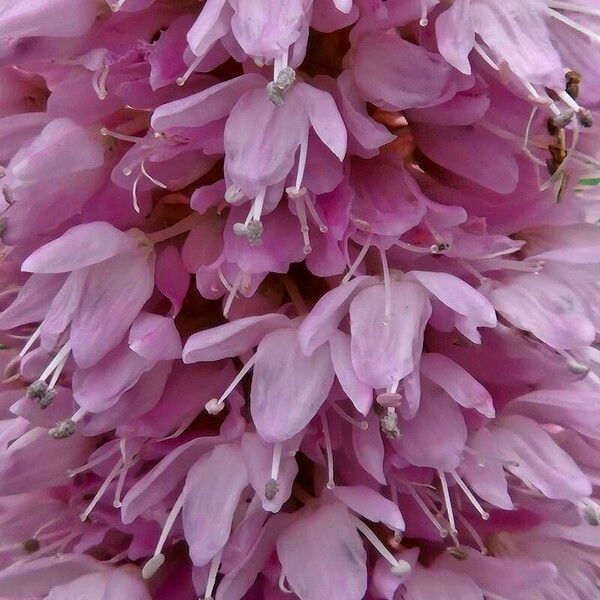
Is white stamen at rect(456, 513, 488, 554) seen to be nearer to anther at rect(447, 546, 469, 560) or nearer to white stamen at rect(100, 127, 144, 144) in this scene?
anther at rect(447, 546, 469, 560)

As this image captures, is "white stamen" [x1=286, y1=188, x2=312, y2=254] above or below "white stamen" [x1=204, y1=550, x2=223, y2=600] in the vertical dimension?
above

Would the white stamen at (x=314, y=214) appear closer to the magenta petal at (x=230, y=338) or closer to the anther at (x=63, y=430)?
the magenta petal at (x=230, y=338)

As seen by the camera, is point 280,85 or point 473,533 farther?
point 473,533

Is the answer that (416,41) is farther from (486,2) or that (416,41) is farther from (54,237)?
(54,237)

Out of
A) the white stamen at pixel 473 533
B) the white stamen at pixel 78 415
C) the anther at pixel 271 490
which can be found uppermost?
the white stamen at pixel 78 415

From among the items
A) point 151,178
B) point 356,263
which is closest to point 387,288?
point 356,263

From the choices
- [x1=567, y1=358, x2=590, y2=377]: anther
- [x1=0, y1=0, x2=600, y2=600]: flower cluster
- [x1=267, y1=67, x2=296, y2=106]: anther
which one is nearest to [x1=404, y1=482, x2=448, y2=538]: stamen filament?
[x1=0, y1=0, x2=600, y2=600]: flower cluster

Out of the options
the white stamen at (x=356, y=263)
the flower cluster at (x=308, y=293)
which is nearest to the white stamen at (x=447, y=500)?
the flower cluster at (x=308, y=293)

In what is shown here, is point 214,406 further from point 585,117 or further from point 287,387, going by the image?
point 585,117
